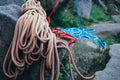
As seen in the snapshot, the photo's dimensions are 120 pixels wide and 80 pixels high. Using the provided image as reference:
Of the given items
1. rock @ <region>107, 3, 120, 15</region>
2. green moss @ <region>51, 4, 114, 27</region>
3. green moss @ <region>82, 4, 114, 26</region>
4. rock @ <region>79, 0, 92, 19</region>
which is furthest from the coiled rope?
rock @ <region>107, 3, 120, 15</region>

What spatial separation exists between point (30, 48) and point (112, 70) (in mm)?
1150

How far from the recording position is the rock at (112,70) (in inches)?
124

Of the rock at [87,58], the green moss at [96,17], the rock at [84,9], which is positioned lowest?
the green moss at [96,17]

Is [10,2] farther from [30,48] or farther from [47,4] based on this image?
[47,4]

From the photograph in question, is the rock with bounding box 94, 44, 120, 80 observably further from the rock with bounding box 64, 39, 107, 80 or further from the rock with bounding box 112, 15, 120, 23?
the rock with bounding box 112, 15, 120, 23

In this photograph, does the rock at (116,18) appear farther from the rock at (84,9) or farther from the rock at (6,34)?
the rock at (6,34)

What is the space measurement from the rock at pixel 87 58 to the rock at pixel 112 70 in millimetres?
362

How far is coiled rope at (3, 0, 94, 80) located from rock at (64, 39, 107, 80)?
1.47 m

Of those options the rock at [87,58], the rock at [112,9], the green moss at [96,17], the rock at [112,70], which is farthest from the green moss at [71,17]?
the rock at [112,70]

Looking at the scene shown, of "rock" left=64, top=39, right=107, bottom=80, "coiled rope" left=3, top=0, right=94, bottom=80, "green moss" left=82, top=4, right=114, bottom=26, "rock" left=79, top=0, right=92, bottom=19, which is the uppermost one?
"coiled rope" left=3, top=0, right=94, bottom=80

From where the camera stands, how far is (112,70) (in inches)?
131

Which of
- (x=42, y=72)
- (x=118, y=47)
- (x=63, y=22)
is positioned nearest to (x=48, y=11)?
(x=63, y=22)

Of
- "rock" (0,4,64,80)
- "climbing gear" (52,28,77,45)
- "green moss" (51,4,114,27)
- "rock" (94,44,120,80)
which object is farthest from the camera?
"green moss" (51,4,114,27)

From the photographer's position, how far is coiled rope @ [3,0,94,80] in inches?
104
